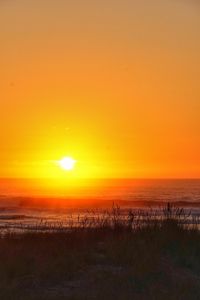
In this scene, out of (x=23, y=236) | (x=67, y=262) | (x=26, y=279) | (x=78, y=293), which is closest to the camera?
(x=78, y=293)

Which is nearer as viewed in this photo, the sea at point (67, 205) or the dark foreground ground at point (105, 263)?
the dark foreground ground at point (105, 263)

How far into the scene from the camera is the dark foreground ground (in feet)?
28.4

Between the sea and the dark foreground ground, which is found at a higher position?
the sea

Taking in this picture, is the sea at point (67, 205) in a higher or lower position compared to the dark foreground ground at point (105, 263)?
higher

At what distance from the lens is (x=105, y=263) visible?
34.2 feet

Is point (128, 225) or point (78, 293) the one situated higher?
point (128, 225)

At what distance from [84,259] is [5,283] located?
2156mm

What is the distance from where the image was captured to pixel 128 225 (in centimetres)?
1289

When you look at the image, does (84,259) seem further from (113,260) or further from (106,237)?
(106,237)

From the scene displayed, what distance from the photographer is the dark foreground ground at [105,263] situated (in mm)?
8661

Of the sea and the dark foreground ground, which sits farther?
the sea

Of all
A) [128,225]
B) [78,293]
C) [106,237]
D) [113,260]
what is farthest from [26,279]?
[128,225]

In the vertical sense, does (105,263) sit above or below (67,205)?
below

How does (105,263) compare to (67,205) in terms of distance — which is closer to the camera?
(105,263)
